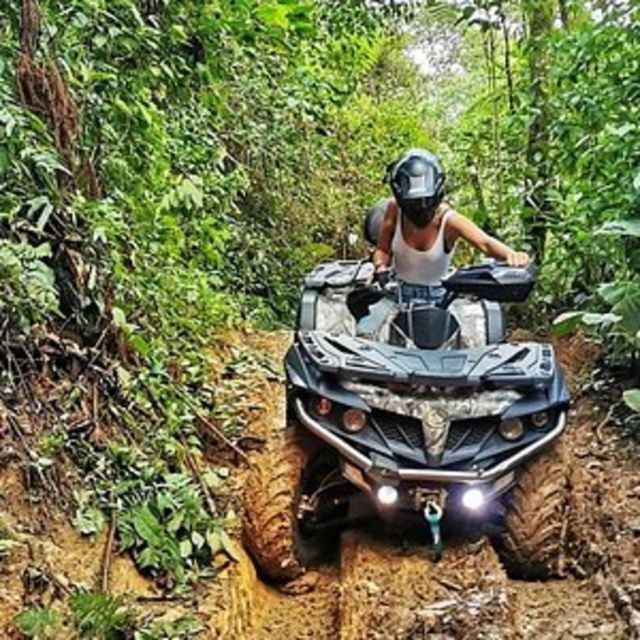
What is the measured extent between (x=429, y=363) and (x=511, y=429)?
0.41m

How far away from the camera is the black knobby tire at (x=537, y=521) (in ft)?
12.3

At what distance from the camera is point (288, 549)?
3869 mm

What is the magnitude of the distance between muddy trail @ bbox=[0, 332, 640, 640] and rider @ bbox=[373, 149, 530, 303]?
3.64 feet

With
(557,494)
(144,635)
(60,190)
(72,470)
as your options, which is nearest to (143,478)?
(72,470)

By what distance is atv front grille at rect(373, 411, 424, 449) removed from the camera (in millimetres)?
3625

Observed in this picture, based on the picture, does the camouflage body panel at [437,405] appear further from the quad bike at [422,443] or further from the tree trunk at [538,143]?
the tree trunk at [538,143]

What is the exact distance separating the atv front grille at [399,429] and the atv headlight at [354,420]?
48 millimetres

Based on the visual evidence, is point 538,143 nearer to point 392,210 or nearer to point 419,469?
point 392,210

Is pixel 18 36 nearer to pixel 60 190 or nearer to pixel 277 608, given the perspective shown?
pixel 60 190

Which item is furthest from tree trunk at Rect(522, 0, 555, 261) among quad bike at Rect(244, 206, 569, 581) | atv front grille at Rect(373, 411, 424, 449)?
atv front grille at Rect(373, 411, 424, 449)

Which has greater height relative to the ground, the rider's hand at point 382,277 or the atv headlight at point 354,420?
the rider's hand at point 382,277

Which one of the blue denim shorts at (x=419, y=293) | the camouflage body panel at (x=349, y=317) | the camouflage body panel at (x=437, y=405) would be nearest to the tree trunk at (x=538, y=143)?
the camouflage body panel at (x=349, y=317)

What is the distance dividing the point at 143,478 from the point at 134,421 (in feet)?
1.62

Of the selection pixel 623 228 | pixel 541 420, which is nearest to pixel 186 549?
pixel 541 420
